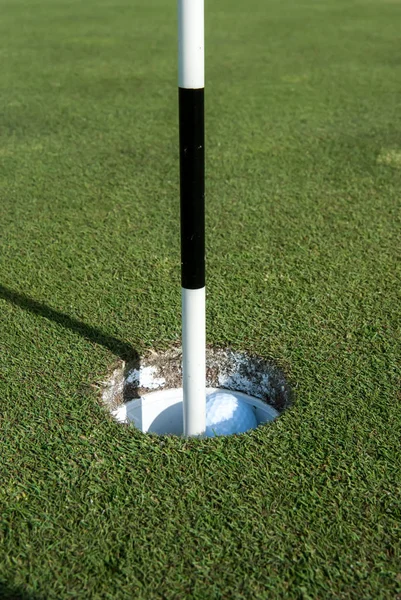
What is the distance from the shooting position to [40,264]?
348cm

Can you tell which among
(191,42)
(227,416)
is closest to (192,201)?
(191,42)

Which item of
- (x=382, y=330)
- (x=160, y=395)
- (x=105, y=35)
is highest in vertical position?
(x=105, y=35)

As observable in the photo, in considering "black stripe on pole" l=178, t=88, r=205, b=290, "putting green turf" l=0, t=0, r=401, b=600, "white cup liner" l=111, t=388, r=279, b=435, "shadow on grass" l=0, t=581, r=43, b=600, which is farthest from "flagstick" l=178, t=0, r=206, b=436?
"shadow on grass" l=0, t=581, r=43, b=600

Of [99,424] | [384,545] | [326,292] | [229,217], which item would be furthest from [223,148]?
[384,545]

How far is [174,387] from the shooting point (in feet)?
9.31

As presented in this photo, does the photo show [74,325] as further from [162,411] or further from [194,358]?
[194,358]

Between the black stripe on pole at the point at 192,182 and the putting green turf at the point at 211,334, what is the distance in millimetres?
553

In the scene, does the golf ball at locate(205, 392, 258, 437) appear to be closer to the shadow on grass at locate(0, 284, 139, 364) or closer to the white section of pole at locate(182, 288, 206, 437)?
the white section of pole at locate(182, 288, 206, 437)

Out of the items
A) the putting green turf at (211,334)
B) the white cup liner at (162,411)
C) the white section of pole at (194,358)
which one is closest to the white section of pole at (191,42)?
the white section of pole at (194,358)

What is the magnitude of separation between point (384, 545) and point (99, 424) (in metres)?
0.95

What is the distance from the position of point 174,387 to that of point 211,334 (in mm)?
256

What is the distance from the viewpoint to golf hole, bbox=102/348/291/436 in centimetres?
266

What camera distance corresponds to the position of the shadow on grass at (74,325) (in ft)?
9.01

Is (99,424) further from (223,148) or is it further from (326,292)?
(223,148)
